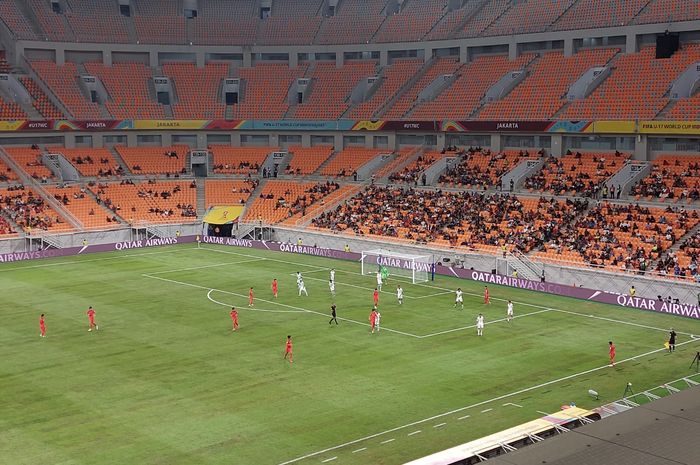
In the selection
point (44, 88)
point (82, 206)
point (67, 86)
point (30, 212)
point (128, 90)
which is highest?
point (67, 86)

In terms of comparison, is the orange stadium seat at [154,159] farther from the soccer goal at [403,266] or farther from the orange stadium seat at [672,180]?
the orange stadium seat at [672,180]

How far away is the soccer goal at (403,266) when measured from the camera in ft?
195

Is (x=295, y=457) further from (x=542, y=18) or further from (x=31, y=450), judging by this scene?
(x=542, y=18)

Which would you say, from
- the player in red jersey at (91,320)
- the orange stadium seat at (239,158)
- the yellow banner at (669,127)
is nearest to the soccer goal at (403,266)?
the yellow banner at (669,127)

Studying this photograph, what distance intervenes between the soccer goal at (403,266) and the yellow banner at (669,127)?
20.3 meters

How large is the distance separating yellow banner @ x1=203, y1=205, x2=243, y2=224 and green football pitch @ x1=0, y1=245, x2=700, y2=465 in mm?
22918

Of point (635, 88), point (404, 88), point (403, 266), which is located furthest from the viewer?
point (404, 88)

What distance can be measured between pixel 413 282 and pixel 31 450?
3436 centimetres

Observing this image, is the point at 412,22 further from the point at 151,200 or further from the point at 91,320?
the point at 91,320

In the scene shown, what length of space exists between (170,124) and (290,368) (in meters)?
59.3

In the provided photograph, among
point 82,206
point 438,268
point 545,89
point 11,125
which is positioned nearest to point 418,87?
point 545,89

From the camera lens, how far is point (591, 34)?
7925 cm

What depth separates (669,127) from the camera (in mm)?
66500

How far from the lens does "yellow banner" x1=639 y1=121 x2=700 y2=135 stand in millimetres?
64812
